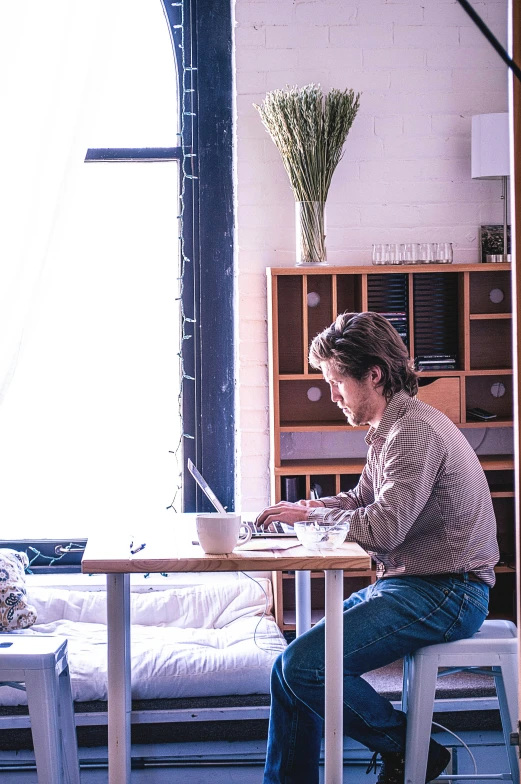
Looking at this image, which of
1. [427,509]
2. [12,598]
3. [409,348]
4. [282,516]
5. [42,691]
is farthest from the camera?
[409,348]

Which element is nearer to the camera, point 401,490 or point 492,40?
point 492,40

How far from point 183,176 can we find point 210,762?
240 centimetres

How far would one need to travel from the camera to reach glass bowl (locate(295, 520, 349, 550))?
2307 mm

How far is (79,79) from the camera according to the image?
343 centimetres

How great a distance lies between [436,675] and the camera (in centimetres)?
241

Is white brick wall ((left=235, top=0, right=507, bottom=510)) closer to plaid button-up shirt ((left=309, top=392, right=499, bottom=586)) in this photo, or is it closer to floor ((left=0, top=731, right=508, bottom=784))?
floor ((left=0, top=731, right=508, bottom=784))

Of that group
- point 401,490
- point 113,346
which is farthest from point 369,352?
point 113,346

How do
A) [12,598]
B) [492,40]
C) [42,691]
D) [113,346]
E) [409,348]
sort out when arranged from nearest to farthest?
[492,40] < [42,691] < [12,598] < [409,348] < [113,346]

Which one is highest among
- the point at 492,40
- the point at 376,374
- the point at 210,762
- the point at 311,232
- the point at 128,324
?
the point at 311,232

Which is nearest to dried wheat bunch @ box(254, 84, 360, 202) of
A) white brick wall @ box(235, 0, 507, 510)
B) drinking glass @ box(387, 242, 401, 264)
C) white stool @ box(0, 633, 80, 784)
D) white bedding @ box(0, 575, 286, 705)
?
white brick wall @ box(235, 0, 507, 510)

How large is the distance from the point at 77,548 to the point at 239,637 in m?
0.95

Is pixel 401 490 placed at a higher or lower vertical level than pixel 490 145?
lower

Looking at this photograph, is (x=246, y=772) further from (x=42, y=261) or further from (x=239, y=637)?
(x=42, y=261)

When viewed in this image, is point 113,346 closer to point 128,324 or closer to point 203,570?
point 128,324
